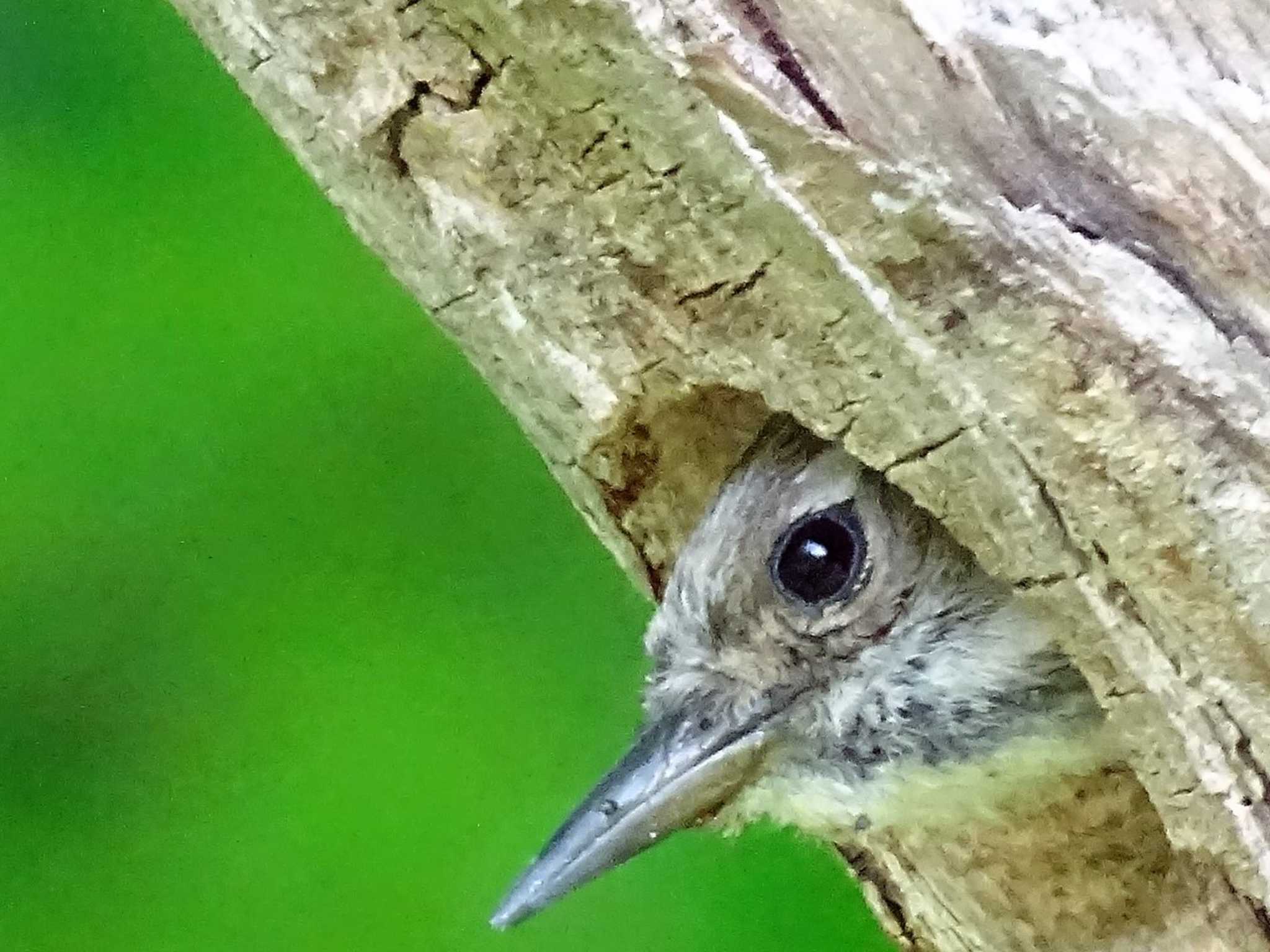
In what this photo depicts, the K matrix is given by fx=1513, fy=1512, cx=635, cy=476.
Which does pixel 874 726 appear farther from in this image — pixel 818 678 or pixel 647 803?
pixel 647 803

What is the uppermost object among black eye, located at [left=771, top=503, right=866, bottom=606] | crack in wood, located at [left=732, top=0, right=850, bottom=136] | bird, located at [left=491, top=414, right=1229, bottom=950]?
crack in wood, located at [left=732, top=0, right=850, bottom=136]

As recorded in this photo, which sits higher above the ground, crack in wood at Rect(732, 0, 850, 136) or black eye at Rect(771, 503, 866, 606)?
crack in wood at Rect(732, 0, 850, 136)

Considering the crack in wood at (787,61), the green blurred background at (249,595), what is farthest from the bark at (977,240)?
the green blurred background at (249,595)

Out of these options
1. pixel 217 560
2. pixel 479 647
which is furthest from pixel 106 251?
pixel 479 647

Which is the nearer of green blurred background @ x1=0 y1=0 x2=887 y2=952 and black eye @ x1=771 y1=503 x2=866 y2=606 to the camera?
black eye @ x1=771 y1=503 x2=866 y2=606

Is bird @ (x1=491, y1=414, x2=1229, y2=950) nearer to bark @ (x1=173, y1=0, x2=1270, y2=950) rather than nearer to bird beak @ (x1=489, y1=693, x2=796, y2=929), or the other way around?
bird beak @ (x1=489, y1=693, x2=796, y2=929)

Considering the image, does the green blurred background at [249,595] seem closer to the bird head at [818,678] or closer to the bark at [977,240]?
the bird head at [818,678]

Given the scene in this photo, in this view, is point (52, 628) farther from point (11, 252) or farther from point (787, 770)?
point (787, 770)

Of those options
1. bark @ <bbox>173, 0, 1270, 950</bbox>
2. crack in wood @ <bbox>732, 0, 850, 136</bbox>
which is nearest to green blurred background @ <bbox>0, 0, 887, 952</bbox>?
bark @ <bbox>173, 0, 1270, 950</bbox>
